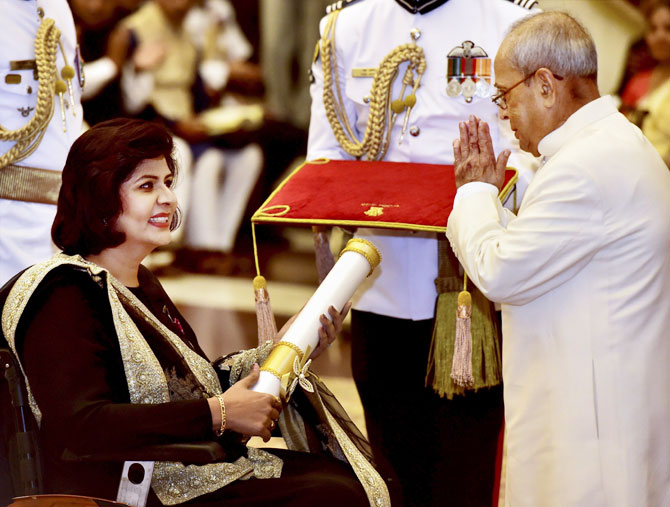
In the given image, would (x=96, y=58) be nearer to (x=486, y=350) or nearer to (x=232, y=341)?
(x=232, y=341)

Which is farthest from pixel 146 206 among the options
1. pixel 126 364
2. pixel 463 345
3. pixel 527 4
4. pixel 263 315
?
pixel 527 4

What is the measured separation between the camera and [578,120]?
6.62 ft

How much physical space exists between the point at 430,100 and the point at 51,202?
124 centimetres

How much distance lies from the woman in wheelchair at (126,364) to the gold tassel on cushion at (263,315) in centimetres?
15

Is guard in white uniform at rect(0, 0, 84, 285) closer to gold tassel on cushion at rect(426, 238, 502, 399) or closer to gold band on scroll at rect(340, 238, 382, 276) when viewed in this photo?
gold band on scroll at rect(340, 238, 382, 276)

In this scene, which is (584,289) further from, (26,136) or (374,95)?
(26,136)

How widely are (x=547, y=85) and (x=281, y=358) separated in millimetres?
870

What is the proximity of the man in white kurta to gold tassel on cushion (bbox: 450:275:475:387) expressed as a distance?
11.5 inches

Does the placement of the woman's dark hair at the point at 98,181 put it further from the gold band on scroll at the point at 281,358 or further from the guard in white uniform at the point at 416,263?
the guard in white uniform at the point at 416,263

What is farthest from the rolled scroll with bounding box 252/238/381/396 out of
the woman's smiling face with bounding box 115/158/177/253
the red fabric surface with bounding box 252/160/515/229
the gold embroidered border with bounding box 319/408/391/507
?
the woman's smiling face with bounding box 115/158/177/253

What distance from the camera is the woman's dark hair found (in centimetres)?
206

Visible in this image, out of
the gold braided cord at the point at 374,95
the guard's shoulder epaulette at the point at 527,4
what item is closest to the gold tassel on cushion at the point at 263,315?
the gold braided cord at the point at 374,95

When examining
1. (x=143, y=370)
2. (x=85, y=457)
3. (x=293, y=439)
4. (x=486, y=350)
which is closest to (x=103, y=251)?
(x=143, y=370)

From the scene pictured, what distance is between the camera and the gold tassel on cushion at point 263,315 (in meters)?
2.45
